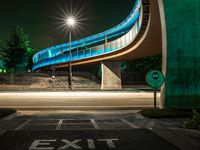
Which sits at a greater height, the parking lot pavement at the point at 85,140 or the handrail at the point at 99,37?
the handrail at the point at 99,37

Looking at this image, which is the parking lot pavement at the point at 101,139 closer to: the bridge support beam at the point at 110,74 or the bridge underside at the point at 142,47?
the bridge underside at the point at 142,47

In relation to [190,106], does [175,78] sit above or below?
above

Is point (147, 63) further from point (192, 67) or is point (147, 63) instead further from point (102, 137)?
point (102, 137)

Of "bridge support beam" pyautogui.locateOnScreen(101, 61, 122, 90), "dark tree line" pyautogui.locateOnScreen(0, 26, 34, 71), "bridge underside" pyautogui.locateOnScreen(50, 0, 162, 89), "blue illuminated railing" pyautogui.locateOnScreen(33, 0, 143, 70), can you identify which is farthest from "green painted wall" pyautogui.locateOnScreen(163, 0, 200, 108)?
"dark tree line" pyautogui.locateOnScreen(0, 26, 34, 71)

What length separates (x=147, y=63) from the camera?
78.4 meters

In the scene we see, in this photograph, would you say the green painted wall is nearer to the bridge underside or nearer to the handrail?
the bridge underside

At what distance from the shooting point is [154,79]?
1178cm

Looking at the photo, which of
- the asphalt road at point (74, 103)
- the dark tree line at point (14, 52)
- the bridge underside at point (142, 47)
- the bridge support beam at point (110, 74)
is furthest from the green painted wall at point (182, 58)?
the dark tree line at point (14, 52)

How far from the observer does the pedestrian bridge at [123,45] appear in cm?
2287

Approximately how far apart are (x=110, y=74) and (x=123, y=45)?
14635mm

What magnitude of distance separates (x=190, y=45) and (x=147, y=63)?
65.0 metres

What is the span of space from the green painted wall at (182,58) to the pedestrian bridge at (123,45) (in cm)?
411

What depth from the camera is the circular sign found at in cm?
A: 1169

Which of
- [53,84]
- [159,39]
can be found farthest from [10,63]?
[159,39]
